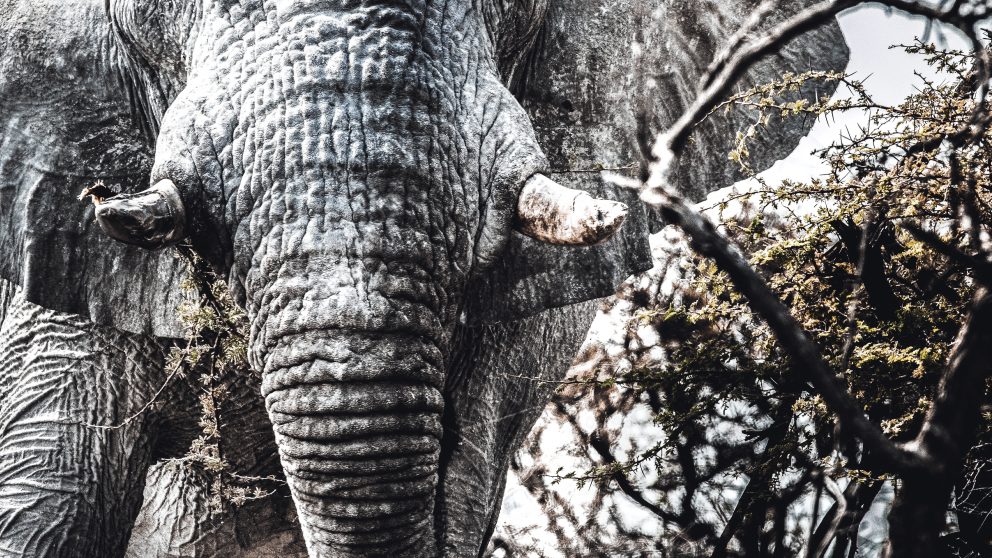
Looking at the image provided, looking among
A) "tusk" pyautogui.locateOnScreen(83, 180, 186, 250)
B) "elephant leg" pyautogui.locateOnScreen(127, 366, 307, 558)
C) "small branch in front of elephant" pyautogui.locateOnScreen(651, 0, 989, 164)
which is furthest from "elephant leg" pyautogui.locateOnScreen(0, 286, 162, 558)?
"small branch in front of elephant" pyautogui.locateOnScreen(651, 0, 989, 164)

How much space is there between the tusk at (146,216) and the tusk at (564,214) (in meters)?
0.69

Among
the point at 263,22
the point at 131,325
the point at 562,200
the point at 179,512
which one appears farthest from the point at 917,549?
the point at 179,512

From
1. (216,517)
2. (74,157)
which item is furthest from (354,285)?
(216,517)

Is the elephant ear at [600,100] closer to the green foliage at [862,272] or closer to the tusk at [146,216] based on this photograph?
the green foliage at [862,272]

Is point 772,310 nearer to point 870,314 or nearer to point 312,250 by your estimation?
point 312,250

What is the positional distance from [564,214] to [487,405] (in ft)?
3.95

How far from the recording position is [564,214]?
2.38 metres

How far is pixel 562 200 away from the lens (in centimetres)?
241

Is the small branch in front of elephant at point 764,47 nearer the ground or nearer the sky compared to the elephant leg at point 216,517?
nearer the ground

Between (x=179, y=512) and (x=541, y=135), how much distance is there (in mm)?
1860

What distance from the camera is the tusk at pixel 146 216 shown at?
217 centimetres

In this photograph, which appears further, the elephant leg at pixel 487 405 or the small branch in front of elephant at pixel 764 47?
the elephant leg at pixel 487 405

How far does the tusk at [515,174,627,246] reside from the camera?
2.27 metres

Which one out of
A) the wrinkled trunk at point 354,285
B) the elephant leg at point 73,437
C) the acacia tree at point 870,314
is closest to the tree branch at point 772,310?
the acacia tree at point 870,314
